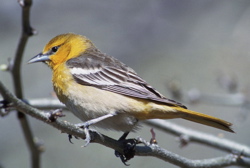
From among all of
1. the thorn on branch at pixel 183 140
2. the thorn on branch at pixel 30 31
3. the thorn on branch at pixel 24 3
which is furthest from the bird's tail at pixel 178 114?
the thorn on branch at pixel 24 3

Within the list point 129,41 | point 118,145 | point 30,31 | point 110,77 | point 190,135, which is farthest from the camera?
point 129,41

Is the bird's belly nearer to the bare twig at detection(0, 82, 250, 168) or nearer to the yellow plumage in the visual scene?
the yellow plumage

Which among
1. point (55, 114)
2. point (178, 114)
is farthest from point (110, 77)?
point (55, 114)

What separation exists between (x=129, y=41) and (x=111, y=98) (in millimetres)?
3762

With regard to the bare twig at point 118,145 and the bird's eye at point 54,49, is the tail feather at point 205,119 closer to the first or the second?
the bare twig at point 118,145

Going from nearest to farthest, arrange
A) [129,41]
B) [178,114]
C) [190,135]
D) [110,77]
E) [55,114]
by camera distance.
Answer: [55,114] → [178,114] → [110,77] → [190,135] → [129,41]

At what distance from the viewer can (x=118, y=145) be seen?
321 cm

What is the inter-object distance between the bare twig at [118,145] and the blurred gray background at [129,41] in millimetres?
2713

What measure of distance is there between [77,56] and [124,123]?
113 cm

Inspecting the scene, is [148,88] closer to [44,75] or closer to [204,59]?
[44,75]

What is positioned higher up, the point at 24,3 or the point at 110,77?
the point at 110,77

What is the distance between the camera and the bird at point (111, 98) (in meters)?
3.59

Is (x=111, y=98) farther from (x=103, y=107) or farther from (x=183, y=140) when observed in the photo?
(x=183, y=140)

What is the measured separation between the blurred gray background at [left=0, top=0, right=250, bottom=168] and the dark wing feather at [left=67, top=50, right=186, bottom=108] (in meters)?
2.31
